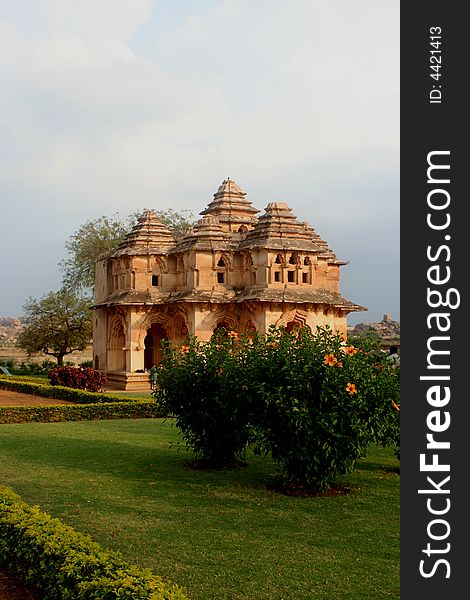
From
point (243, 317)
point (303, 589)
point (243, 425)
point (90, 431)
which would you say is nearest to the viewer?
point (303, 589)

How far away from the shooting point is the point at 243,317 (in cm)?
2703

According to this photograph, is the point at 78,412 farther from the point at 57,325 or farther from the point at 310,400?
the point at 57,325

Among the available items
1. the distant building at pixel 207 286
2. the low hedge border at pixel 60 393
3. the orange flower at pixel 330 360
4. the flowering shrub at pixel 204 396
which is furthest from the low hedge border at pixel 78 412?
the orange flower at pixel 330 360

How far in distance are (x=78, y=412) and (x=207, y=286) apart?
11.3m

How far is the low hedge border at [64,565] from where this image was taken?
15.7ft

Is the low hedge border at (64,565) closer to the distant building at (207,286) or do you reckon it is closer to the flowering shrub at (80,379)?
the flowering shrub at (80,379)

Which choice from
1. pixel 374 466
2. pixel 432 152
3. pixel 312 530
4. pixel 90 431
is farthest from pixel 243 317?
pixel 432 152

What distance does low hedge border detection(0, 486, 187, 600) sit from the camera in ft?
15.7

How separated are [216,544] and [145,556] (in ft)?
2.29

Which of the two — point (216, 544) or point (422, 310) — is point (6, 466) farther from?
point (422, 310)

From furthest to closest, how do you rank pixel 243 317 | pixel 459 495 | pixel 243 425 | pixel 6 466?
pixel 243 317 → pixel 6 466 → pixel 243 425 → pixel 459 495

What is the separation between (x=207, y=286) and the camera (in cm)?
2753

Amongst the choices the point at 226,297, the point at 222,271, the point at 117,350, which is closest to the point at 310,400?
the point at 226,297

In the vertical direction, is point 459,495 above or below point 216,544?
above
